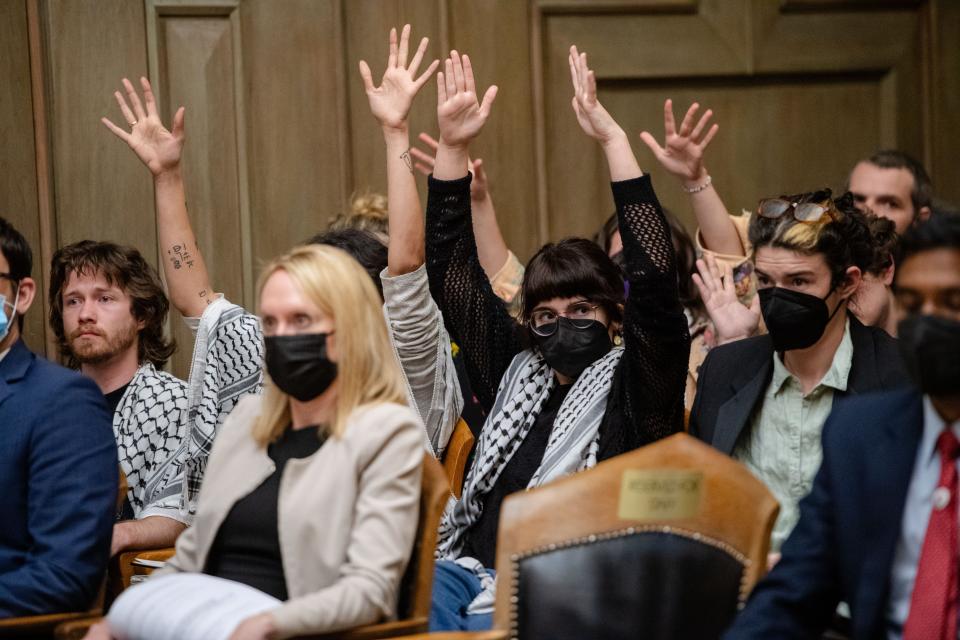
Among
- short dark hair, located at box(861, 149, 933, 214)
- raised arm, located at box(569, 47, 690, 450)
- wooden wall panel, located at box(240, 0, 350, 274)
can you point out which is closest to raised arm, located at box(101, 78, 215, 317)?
wooden wall panel, located at box(240, 0, 350, 274)

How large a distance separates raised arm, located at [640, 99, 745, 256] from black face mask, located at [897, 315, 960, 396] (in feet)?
5.23

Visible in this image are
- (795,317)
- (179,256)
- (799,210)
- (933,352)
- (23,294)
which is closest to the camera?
(933,352)

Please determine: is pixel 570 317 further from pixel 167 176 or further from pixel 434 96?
pixel 434 96

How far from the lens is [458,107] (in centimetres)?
326

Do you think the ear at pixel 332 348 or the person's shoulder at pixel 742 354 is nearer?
the ear at pixel 332 348

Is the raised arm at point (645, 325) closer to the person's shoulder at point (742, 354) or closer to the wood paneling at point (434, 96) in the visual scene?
the person's shoulder at point (742, 354)

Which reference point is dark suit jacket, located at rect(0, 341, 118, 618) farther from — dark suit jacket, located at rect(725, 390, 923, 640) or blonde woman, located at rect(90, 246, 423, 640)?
dark suit jacket, located at rect(725, 390, 923, 640)

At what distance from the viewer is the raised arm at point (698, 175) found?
3.52m

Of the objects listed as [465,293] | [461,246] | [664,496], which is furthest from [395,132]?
[664,496]

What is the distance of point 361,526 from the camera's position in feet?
7.41

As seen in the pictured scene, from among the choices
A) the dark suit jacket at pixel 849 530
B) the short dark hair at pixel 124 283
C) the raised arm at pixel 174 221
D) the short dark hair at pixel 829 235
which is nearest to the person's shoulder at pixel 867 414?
the dark suit jacket at pixel 849 530

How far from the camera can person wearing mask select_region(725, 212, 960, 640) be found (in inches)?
75.0

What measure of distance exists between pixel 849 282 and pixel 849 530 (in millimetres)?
1194

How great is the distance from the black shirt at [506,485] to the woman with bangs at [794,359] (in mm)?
372
